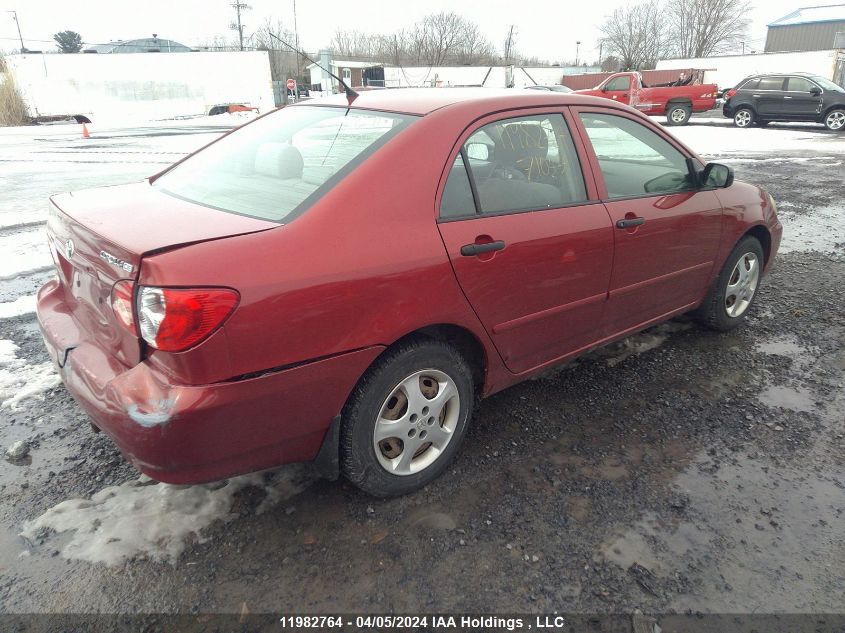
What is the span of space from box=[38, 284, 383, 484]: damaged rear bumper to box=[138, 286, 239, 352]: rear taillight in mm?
148

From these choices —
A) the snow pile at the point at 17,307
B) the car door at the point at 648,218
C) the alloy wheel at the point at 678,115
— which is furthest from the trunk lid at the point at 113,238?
the alloy wheel at the point at 678,115

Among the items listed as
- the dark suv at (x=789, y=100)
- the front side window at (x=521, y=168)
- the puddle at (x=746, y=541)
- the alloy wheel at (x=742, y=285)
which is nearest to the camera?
the puddle at (x=746, y=541)

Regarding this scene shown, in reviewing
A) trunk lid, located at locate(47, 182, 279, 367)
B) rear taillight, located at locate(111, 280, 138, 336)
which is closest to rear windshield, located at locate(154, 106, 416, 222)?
trunk lid, located at locate(47, 182, 279, 367)

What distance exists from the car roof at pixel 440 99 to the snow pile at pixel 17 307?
2.84 m

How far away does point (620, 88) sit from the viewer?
20.8 meters

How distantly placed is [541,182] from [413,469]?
4.75 feet

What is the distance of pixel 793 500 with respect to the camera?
8.16 feet

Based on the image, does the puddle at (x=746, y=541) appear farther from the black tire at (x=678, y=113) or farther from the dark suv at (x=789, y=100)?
the black tire at (x=678, y=113)

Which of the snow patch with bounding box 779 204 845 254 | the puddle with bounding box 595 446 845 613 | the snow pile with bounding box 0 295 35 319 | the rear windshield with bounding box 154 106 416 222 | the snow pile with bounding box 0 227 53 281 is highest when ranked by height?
the rear windshield with bounding box 154 106 416 222

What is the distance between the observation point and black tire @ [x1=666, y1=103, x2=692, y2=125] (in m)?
20.7

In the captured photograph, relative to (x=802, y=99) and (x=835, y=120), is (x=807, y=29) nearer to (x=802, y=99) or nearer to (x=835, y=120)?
(x=835, y=120)

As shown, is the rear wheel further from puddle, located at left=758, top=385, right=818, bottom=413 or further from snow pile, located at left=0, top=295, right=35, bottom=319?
snow pile, located at left=0, top=295, right=35, bottom=319

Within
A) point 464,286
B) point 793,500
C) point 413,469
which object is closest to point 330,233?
point 464,286

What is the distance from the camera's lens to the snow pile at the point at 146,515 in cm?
220
